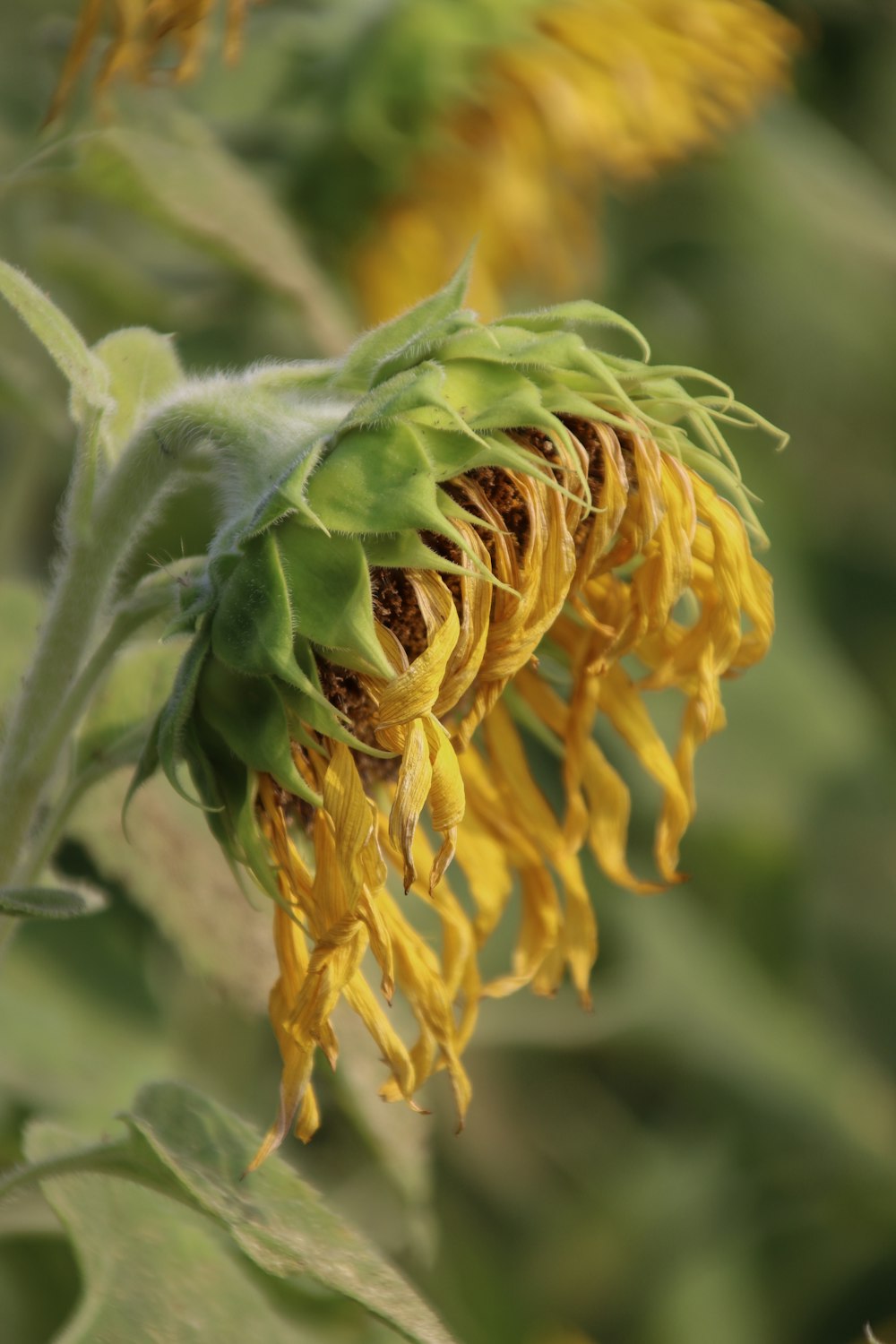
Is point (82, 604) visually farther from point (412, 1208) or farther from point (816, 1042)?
point (816, 1042)

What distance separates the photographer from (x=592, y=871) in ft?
7.48

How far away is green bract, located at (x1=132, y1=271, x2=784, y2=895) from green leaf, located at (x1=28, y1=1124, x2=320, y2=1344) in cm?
28

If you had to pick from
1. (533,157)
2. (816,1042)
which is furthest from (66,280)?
(816,1042)

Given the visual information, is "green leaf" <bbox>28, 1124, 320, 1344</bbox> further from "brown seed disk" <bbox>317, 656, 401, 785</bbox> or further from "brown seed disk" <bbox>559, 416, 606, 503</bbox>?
"brown seed disk" <bbox>559, 416, 606, 503</bbox>

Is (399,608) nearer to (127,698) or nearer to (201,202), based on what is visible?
(127,698)

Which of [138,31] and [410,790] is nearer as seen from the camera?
[410,790]

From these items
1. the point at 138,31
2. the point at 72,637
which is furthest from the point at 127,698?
the point at 138,31

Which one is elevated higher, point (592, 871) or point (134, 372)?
point (134, 372)

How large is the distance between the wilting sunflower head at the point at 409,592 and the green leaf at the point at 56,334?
7cm

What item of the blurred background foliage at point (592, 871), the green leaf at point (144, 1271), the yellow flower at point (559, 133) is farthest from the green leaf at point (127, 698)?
the yellow flower at point (559, 133)

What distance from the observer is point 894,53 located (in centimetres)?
293

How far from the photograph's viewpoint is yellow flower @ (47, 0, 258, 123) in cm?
126

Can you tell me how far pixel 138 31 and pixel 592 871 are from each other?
50.5 inches

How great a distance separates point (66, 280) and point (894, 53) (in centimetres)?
182
